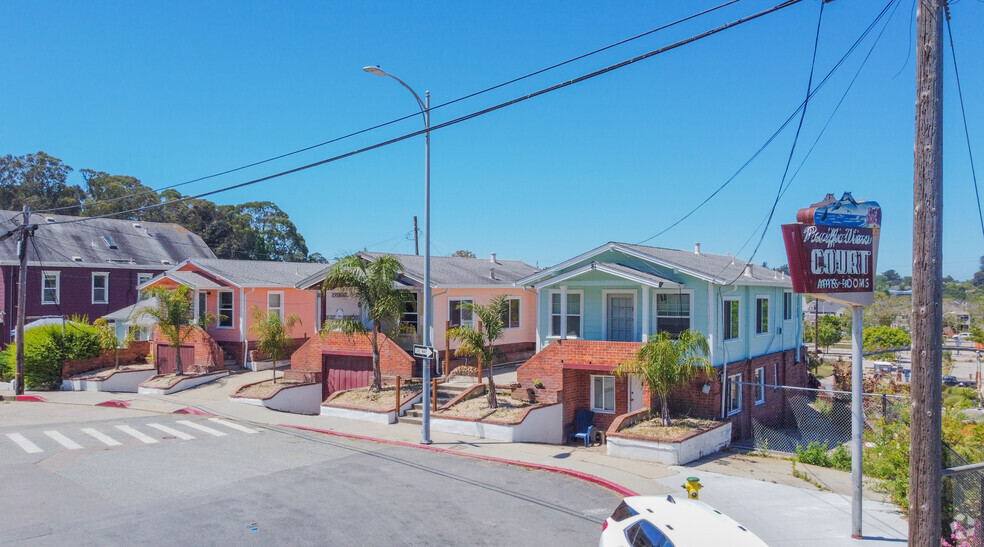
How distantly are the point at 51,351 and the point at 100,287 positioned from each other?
14.0 metres

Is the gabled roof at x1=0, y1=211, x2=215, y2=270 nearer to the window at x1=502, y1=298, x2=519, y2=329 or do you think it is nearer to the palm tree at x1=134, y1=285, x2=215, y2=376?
the palm tree at x1=134, y1=285, x2=215, y2=376

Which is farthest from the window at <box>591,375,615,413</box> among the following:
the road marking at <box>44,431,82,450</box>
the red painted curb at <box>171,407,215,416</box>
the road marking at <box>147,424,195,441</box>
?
the road marking at <box>44,431,82,450</box>

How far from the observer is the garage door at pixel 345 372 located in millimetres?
23734

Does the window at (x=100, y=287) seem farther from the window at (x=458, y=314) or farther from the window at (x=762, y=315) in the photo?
the window at (x=762, y=315)

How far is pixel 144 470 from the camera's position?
45.5 feet

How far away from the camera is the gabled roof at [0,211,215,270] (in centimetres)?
3859

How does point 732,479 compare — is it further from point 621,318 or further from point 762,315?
point 762,315

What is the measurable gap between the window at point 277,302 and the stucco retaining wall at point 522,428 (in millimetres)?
14324

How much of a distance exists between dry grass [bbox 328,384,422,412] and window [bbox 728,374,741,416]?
9.30 metres

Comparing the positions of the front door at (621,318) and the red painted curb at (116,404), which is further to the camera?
the red painted curb at (116,404)

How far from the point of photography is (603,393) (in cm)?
1995

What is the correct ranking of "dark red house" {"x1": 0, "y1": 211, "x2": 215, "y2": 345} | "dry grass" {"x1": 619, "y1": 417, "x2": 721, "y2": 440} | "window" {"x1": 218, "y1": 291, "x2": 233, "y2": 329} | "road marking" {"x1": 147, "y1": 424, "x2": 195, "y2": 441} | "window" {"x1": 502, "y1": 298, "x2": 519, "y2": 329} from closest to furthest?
"dry grass" {"x1": 619, "y1": 417, "x2": 721, "y2": 440}, "road marking" {"x1": 147, "y1": 424, "x2": 195, "y2": 441}, "window" {"x1": 502, "y1": 298, "x2": 519, "y2": 329}, "window" {"x1": 218, "y1": 291, "x2": 233, "y2": 329}, "dark red house" {"x1": 0, "y1": 211, "x2": 215, "y2": 345}

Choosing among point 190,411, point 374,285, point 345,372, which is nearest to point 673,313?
point 374,285

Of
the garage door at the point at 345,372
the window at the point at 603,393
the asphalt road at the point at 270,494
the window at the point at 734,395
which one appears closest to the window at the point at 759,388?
the window at the point at 734,395
